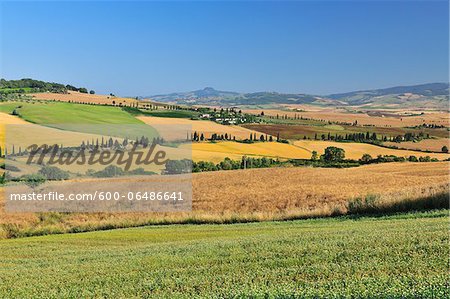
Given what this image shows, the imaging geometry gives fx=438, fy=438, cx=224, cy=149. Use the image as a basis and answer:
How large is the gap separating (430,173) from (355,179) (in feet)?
23.9

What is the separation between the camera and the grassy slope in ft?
243

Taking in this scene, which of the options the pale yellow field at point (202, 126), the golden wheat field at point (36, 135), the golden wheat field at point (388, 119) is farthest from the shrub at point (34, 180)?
the golden wheat field at point (388, 119)

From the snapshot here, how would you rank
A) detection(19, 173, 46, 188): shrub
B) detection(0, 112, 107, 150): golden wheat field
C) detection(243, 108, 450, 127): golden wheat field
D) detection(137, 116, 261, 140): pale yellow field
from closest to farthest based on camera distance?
detection(19, 173, 46, 188): shrub, detection(0, 112, 107, 150): golden wheat field, detection(137, 116, 261, 140): pale yellow field, detection(243, 108, 450, 127): golden wheat field

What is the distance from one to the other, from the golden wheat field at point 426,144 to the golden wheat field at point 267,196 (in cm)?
2922

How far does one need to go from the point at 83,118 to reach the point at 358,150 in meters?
52.0

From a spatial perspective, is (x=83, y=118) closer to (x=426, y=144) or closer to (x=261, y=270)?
(x=426, y=144)

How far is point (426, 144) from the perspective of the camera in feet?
245

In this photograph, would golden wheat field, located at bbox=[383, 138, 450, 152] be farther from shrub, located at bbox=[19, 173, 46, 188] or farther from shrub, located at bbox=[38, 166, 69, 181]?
shrub, located at bbox=[19, 173, 46, 188]

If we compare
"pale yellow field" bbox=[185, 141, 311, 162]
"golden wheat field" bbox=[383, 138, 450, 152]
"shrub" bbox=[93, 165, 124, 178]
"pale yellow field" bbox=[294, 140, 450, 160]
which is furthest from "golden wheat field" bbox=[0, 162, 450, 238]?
"golden wheat field" bbox=[383, 138, 450, 152]

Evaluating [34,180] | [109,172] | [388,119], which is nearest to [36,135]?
[109,172]

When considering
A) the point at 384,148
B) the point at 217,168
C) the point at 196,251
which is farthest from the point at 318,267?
the point at 384,148

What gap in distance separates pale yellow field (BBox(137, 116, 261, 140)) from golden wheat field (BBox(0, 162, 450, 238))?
35542 mm

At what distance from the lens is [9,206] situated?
32.1m

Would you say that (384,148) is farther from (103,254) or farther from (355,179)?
(103,254)
